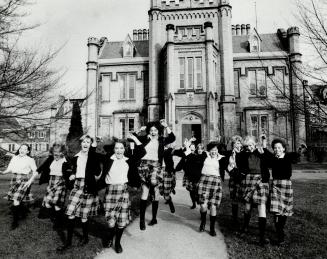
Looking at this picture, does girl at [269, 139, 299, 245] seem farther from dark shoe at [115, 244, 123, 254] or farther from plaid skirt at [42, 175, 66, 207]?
plaid skirt at [42, 175, 66, 207]

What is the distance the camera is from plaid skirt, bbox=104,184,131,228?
4863mm

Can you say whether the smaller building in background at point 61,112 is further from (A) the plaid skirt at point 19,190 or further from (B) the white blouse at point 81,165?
(B) the white blouse at point 81,165

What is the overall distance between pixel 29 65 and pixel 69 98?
3.94 feet

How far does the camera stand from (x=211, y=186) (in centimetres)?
584

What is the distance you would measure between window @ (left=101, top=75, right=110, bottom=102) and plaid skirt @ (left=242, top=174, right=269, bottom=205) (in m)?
22.3

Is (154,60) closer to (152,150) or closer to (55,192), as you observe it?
(152,150)

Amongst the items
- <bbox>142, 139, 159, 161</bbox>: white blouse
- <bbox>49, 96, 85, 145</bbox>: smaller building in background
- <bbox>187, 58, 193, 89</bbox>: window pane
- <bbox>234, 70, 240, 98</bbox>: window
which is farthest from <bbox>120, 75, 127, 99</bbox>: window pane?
<bbox>142, 139, 159, 161</bbox>: white blouse

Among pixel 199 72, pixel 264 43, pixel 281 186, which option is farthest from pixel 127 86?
pixel 281 186

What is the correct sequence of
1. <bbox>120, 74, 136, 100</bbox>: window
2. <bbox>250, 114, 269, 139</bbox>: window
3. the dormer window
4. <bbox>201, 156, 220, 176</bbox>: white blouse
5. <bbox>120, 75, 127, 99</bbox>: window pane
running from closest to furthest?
<bbox>201, 156, 220, 176</bbox>: white blouse < <bbox>250, 114, 269, 139</bbox>: window < <bbox>120, 74, 136, 100</bbox>: window < <bbox>120, 75, 127, 99</bbox>: window pane < the dormer window

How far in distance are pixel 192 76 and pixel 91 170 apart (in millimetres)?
17937

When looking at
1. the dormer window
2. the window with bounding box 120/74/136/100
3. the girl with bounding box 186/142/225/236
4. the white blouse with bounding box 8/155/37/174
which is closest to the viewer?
the girl with bounding box 186/142/225/236

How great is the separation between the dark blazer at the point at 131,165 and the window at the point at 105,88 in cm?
2169

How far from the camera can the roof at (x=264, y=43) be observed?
2761cm

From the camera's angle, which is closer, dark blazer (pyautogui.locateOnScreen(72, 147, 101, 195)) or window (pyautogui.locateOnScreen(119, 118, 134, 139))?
dark blazer (pyautogui.locateOnScreen(72, 147, 101, 195))
